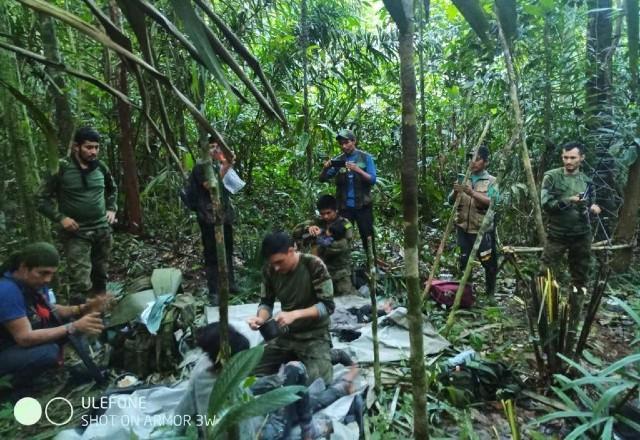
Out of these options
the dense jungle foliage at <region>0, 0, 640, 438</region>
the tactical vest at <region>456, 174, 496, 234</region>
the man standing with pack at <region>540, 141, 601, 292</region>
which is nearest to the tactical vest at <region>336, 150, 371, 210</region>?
the dense jungle foliage at <region>0, 0, 640, 438</region>

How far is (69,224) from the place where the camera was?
11.8ft

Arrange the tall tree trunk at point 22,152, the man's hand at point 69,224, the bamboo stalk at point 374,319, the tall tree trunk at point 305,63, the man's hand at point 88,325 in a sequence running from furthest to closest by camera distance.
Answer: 1. the tall tree trunk at point 305,63
2. the man's hand at point 69,224
3. the tall tree trunk at point 22,152
4. the man's hand at point 88,325
5. the bamboo stalk at point 374,319

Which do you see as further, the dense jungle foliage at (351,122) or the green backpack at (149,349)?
the dense jungle foliage at (351,122)

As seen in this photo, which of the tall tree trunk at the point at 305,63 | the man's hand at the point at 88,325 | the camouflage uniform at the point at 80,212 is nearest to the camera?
the man's hand at the point at 88,325

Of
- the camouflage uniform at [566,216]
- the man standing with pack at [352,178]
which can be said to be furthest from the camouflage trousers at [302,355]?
the camouflage uniform at [566,216]

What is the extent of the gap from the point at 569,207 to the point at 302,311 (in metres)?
2.82

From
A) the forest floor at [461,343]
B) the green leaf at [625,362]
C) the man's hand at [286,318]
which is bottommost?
the forest floor at [461,343]

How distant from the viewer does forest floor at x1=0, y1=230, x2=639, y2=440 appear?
2549mm

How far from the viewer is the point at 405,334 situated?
3830 mm

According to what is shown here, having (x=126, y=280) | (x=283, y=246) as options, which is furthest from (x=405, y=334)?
(x=126, y=280)

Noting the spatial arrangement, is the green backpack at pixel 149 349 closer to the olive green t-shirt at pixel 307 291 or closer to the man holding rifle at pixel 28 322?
the man holding rifle at pixel 28 322

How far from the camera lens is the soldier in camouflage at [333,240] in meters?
4.59

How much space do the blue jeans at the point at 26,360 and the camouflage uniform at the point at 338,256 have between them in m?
2.45

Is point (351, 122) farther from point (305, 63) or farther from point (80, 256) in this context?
point (80, 256)
